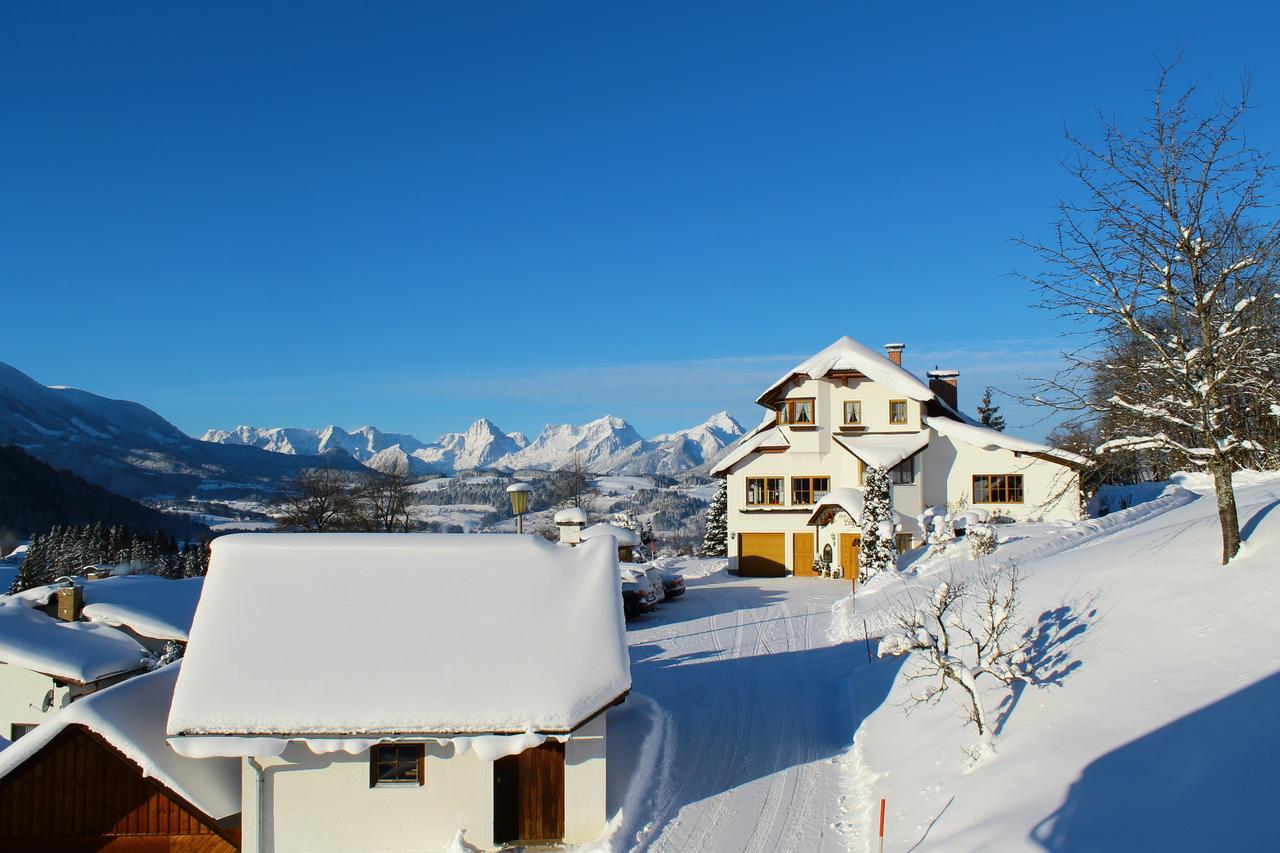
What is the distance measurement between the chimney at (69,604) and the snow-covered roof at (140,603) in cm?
20

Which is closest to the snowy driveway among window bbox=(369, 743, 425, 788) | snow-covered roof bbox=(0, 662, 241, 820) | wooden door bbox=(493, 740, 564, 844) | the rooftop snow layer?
wooden door bbox=(493, 740, 564, 844)

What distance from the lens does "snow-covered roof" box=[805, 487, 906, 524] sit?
33375mm

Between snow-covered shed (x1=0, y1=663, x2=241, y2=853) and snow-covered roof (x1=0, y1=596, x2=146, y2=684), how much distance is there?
5245mm

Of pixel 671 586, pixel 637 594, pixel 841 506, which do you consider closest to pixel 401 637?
pixel 637 594

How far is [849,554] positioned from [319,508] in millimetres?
24523

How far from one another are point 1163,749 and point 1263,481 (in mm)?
18866

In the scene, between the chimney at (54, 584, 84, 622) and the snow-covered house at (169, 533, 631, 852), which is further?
the chimney at (54, 584, 84, 622)

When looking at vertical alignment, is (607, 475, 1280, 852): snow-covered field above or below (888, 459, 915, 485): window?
below

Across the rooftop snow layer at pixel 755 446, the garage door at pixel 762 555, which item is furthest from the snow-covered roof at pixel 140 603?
the garage door at pixel 762 555

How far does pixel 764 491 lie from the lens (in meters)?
37.5

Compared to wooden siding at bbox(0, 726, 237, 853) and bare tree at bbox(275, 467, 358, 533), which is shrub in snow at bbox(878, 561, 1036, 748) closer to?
wooden siding at bbox(0, 726, 237, 853)

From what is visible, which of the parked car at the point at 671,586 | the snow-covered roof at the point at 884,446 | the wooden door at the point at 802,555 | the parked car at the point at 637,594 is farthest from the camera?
the wooden door at the point at 802,555

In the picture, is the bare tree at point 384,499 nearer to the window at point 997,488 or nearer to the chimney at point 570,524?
the window at point 997,488

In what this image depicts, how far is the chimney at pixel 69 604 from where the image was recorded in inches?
796
